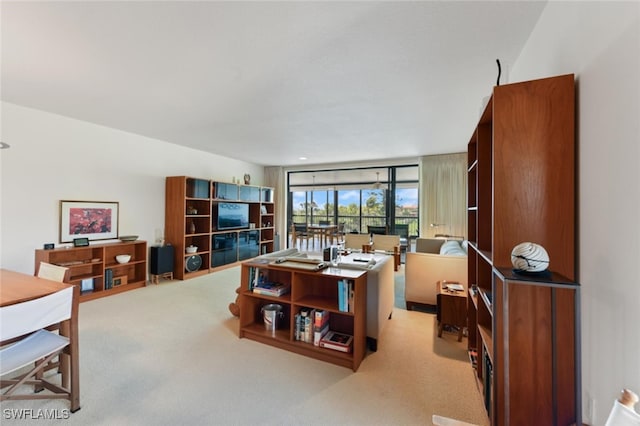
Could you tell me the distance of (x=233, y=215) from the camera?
5.72 metres

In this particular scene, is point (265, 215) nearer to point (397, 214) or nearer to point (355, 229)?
point (355, 229)

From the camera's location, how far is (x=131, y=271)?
4.27 m

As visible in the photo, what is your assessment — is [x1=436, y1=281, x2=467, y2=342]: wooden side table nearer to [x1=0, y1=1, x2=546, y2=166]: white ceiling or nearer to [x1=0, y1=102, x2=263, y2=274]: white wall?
[x1=0, y1=1, x2=546, y2=166]: white ceiling

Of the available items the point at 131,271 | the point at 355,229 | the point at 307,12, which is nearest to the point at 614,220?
the point at 307,12

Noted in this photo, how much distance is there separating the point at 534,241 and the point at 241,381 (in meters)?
2.07

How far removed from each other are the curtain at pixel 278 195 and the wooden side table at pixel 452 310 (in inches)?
199

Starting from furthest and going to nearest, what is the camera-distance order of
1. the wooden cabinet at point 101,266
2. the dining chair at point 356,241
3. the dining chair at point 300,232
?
1. the dining chair at point 300,232
2. the dining chair at point 356,241
3. the wooden cabinet at point 101,266

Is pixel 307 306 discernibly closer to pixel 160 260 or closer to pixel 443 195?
pixel 160 260

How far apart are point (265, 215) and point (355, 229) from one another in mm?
2471

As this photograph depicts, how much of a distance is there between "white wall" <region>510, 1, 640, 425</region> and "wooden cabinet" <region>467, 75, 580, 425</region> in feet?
0.19

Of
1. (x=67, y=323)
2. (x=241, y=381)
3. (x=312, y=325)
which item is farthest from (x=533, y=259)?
(x=67, y=323)

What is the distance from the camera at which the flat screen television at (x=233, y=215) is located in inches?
213

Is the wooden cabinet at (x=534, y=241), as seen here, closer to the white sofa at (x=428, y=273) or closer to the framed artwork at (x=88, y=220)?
the white sofa at (x=428, y=273)

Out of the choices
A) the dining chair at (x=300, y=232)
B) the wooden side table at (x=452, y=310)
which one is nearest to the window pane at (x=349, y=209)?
the dining chair at (x=300, y=232)
